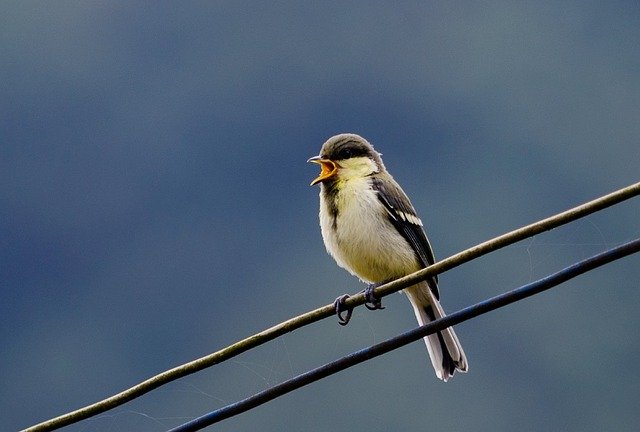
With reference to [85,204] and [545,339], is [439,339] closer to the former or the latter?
[545,339]

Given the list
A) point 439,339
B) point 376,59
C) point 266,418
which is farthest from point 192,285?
point 439,339

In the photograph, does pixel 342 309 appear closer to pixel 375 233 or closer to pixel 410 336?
pixel 410 336

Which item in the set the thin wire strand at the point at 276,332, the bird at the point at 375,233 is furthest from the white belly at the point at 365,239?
the thin wire strand at the point at 276,332

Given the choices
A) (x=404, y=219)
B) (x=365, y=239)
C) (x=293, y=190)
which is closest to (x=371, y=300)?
(x=365, y=239)

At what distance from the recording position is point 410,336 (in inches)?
149

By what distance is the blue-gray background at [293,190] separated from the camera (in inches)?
2689

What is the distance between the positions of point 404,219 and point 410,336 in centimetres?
303

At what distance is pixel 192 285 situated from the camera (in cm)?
8712

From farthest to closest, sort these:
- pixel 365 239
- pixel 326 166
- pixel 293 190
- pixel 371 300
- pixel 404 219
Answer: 1. pixel 293 190
2. pixel 326 166
3. pixel 404 219
4. pixel 365 239
5. pixel 371 300

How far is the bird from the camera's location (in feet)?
21.2

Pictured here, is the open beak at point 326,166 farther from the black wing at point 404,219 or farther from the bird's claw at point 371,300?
the bird's claw at point 371,300

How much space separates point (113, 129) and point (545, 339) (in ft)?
174

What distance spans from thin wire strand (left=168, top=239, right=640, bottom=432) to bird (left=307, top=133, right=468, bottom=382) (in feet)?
8.66

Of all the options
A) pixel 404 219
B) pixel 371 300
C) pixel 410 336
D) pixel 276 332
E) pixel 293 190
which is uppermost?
pixel 293 190
